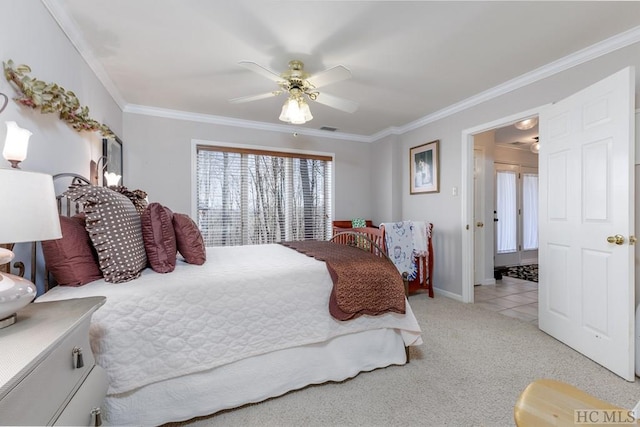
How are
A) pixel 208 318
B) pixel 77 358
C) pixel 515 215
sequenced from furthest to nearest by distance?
pixel 515 215, pixel 208 318, pixel 77 358

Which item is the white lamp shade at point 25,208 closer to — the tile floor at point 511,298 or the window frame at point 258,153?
the window frame at point 258,153

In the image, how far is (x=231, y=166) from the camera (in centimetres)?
409

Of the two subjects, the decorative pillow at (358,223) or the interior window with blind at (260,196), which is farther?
the decorative pillow at (358,223)

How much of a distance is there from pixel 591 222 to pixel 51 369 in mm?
3146

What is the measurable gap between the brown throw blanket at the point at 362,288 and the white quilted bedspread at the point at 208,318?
0.22ft

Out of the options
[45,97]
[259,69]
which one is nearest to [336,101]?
[259,69]

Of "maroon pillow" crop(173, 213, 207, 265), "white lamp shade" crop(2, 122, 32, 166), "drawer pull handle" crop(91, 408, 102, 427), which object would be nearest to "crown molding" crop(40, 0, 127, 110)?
"white lamp shade" crop(2, 122, 32, 166)

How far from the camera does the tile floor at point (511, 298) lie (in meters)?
3.20

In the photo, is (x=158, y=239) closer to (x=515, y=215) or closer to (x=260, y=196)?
(x=260, y=196)

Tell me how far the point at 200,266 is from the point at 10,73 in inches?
52.7

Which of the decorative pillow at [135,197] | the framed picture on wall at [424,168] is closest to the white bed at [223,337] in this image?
the decorative pillow at [135,197]

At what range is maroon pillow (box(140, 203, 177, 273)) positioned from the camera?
168 centimetres

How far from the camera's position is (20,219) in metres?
0.83

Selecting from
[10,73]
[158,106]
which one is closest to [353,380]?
[10,73]
